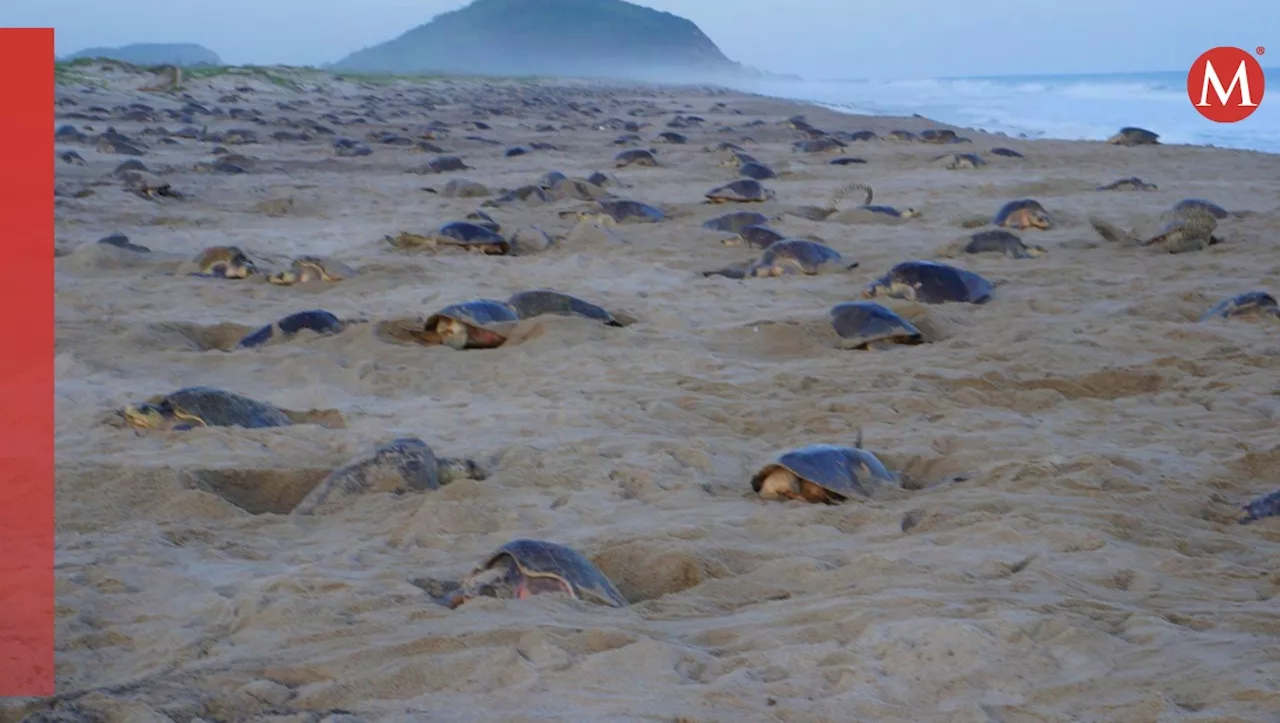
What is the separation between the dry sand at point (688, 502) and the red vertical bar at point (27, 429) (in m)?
0.07

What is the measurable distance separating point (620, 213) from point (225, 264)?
3447mm

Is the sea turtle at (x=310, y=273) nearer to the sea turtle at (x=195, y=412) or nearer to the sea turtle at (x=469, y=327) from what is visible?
the sea turtle at (x=469, y=327)

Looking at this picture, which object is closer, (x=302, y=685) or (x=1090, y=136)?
(x=302, y=685)

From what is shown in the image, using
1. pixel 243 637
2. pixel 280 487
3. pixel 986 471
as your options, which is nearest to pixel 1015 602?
A: pixel 986 471

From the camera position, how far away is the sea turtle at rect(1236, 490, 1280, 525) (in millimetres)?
3410

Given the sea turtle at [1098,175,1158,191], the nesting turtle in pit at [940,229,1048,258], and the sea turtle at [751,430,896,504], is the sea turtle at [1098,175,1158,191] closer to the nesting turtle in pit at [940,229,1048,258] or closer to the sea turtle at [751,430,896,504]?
the nesting turtle in pit at [940,229,1048,258]

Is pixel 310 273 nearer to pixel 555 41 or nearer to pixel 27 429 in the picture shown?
pixel 27 429

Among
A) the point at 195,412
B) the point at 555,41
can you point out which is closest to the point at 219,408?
the point at 195,412

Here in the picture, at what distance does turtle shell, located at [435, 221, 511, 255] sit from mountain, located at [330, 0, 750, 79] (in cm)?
11912

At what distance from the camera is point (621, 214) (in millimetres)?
9805

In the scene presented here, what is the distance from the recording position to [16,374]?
514 cm

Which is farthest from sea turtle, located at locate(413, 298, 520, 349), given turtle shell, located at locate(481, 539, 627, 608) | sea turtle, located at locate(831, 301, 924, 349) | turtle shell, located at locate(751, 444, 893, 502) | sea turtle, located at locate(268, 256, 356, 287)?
turtle shell, located at locate(481, 539, 627, 608)

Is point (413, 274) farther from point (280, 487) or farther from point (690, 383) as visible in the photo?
point (280, 487)

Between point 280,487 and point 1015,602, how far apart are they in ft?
8.10
